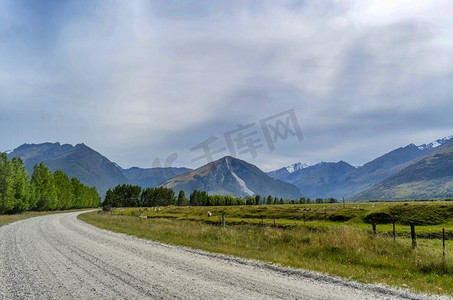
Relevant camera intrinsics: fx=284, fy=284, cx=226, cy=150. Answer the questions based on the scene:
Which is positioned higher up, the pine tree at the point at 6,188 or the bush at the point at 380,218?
the pine tree at the point at 6,188

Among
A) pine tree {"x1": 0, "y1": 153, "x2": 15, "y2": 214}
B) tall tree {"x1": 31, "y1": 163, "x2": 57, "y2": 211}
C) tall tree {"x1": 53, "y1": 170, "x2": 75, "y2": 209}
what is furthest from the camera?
tall tree {"x1": 53, "y1": 170, "x2": 75, "y2": 209}

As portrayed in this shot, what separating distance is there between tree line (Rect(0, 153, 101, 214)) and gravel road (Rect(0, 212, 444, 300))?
5980 centimetres

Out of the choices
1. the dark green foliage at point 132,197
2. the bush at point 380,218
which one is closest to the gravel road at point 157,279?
the bush at point 380,218

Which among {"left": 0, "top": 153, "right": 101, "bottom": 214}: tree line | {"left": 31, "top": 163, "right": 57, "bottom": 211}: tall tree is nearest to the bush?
{"left": 0, "top": 153, "right": 101, "bottom": 214}: tree line

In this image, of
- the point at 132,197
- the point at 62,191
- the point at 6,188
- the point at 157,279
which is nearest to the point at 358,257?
the point at 157,279

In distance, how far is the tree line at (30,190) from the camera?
64.8 metres

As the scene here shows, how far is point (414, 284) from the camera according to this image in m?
11.5

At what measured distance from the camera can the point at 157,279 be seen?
11469 mm

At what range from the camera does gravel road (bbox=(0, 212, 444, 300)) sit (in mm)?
9711

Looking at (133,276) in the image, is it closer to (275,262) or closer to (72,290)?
(72,290)

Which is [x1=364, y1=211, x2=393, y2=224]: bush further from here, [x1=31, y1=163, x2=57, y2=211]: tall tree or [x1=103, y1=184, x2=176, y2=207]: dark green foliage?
[x1=103, y1=184, x2=176, y2=207]: dark green foliage

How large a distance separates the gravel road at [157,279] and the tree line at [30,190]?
59.8 meters

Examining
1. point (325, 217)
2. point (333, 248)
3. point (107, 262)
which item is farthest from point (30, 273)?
point (325, 217)

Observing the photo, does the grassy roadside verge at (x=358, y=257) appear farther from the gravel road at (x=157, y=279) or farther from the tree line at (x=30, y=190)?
the tree line at (x=30, y=190)
